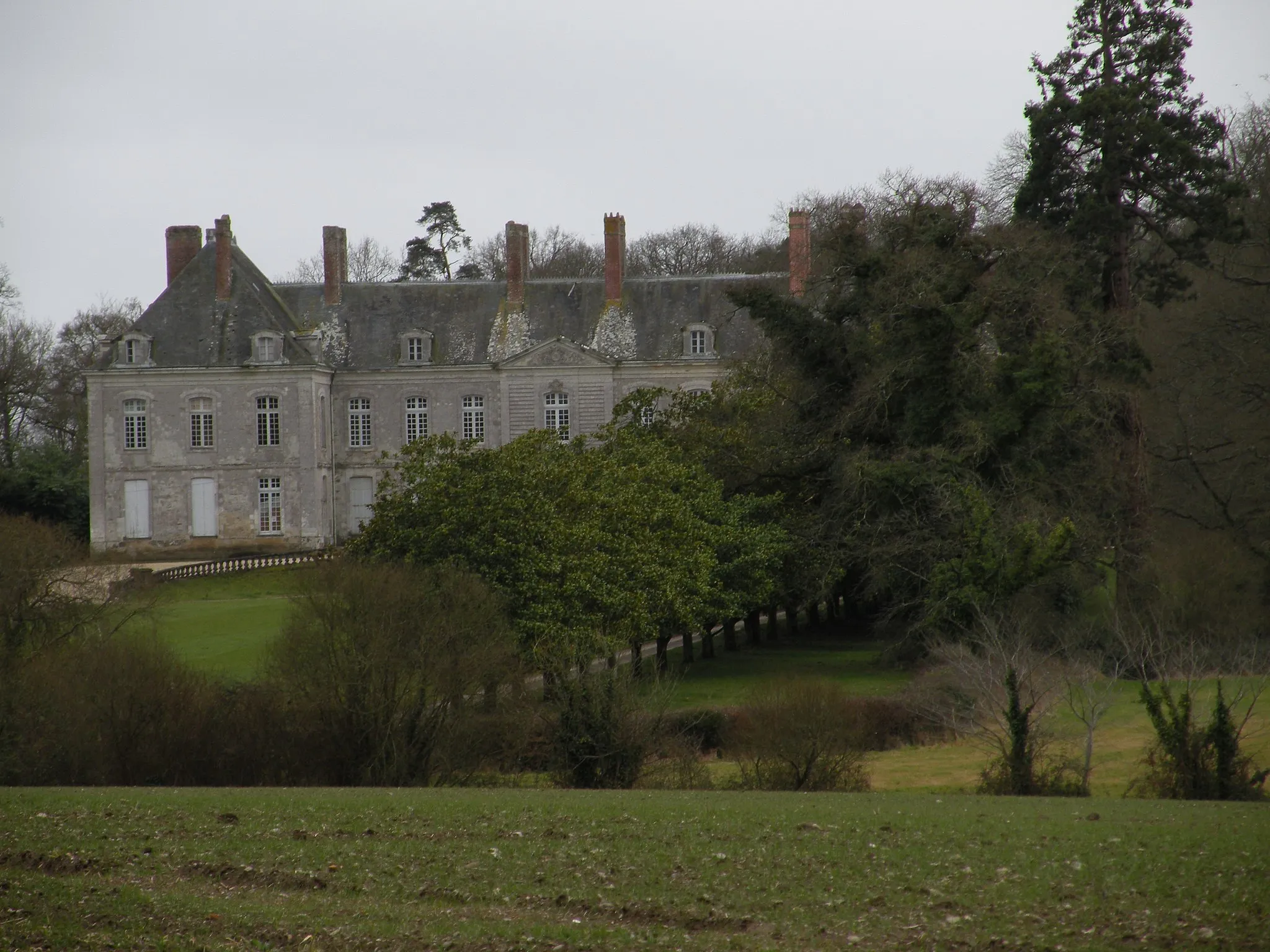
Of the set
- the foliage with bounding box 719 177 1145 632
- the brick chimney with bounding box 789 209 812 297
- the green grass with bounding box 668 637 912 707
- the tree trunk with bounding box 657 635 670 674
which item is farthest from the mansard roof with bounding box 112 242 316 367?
the foliage with bounding box 719 177 1145 632

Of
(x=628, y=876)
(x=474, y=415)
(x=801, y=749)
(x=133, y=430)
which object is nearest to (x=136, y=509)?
(x=133, y=430)

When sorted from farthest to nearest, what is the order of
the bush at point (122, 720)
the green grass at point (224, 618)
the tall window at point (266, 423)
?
the tall window at point (266, 423) < the green grass at point (224, 618) < the bush at point (122, 720)

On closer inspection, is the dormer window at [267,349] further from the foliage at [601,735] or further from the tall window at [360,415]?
the foliage at [601,735]

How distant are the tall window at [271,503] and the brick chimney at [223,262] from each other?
5.55 m

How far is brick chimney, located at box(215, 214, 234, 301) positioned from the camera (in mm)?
41344

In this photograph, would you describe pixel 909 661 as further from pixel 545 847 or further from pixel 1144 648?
pixel 545 847

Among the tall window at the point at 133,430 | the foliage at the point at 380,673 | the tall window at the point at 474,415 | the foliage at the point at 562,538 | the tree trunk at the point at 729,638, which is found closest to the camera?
the foliage at the point at 380,673

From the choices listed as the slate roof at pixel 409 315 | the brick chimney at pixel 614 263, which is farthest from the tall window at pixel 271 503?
the brick chimney at pixel 614 263

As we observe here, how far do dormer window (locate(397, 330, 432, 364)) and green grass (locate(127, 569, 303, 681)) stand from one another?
9083 millimetres

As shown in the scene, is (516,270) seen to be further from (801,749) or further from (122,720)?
(801,749)

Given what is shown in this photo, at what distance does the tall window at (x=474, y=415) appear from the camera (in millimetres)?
41781

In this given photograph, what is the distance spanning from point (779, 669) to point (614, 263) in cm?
1896

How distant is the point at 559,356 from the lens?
41.3 m

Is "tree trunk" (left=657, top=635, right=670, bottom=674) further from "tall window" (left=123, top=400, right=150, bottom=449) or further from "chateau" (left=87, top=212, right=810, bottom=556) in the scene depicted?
"tall window" (left=123, top=400, right=150, bottom=449)
